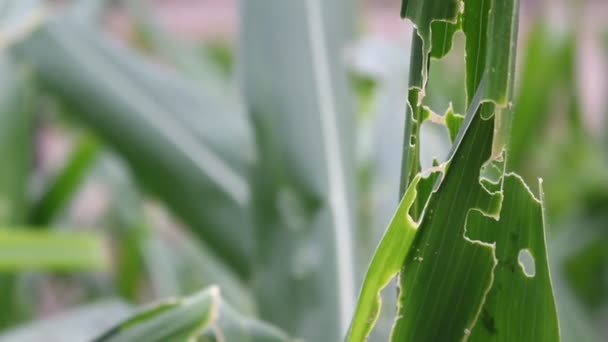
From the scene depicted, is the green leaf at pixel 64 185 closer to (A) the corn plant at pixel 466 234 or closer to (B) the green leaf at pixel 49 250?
(B) the green leaf at pixel 49 250

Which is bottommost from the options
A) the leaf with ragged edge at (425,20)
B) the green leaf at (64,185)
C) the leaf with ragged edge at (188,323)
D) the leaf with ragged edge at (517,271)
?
the green leaf at (64,185)

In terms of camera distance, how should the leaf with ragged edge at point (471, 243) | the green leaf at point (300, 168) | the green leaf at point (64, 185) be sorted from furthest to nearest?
the green leaf at point (64, 185) < the green leaf at point (300, 168) < the leaf with ragged edge at point (471, 243)

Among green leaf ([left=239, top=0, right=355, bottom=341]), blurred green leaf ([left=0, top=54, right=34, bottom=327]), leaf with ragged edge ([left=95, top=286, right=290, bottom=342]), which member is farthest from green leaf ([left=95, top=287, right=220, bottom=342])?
blurred green leaf ([left=0, top=54, right=34, bottom=327])

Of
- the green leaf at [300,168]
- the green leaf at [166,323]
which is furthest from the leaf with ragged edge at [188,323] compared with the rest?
the green leaf at [300,168]

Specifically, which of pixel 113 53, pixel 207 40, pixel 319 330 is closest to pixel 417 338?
pixel 319 330

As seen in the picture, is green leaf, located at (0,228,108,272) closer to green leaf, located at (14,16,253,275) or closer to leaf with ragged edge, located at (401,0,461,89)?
green leaf, located at (14,16,253,275)

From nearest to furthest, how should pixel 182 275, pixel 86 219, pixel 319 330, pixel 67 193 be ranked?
pixel 319 330 < pixel 67 193 < pixel 182 275 < pixel 86 219

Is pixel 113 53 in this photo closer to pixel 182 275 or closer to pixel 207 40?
pixel 182 275
